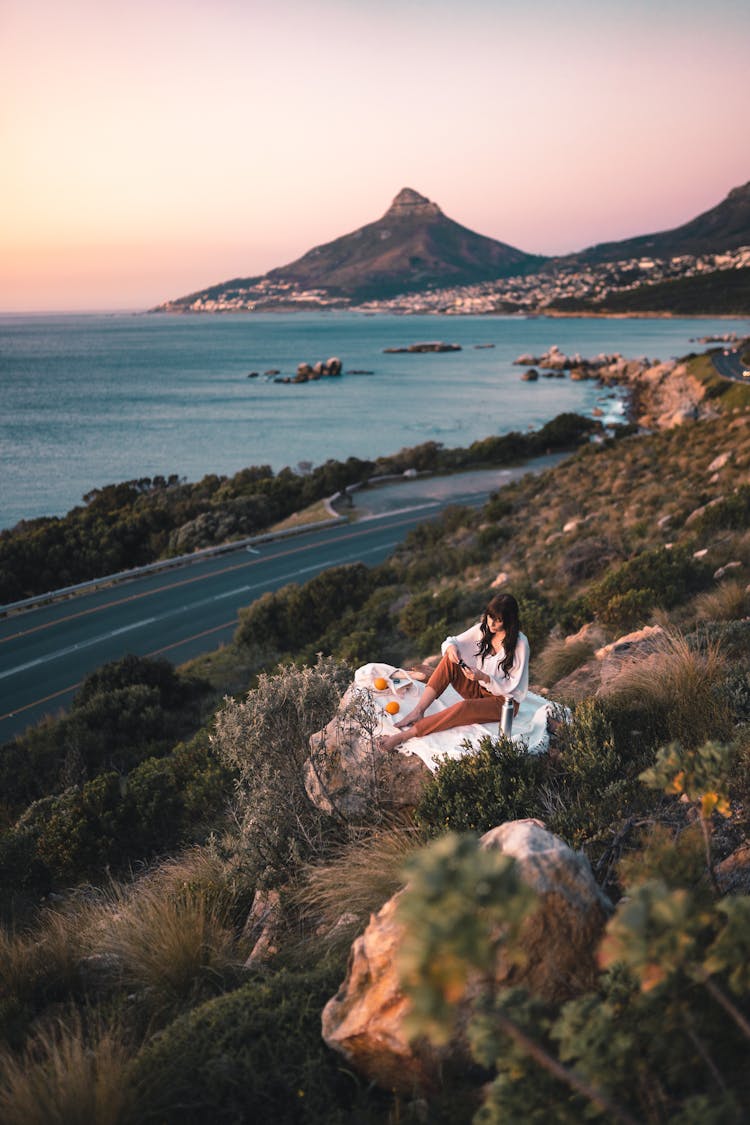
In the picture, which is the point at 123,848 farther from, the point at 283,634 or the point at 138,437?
the point at 138,437

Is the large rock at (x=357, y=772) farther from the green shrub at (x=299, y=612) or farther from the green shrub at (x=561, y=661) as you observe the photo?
the green shrub at (x=299, y=612)

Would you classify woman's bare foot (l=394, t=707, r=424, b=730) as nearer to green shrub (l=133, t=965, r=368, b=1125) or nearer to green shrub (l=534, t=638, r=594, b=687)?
green shrub (l=133, t=965, r=368, b=1125)

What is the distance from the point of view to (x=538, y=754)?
543 centimetres

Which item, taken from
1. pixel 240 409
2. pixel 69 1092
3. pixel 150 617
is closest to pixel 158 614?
pixel 150 617

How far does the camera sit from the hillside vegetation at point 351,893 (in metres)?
2.04

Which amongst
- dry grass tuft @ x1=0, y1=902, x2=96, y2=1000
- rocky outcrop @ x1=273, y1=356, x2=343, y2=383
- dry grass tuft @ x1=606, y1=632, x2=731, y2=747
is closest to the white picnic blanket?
dry grass tuft @ x1=606, y1=632, x2=731, y2=747

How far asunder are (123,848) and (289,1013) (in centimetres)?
594

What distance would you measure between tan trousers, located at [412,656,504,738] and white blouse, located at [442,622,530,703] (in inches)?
4.4

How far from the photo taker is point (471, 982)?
277cm

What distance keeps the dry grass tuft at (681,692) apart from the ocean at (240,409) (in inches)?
1707

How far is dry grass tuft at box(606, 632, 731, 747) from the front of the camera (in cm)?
536

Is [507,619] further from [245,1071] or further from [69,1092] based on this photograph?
[69,1092]

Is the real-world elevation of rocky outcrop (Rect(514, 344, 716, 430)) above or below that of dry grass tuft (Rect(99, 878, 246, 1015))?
above

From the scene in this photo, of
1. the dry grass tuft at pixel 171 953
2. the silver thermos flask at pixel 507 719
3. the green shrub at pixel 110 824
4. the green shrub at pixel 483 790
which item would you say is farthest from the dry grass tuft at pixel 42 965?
the silver thermos flask at pixel 507 719
